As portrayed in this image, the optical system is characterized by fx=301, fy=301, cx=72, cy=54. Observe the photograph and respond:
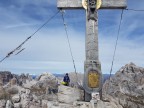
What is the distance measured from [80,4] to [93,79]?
4365 millimetres

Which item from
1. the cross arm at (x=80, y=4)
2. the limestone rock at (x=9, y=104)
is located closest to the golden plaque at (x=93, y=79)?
the cross arm at (x=80, y=4)

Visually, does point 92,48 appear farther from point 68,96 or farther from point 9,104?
point 9,104

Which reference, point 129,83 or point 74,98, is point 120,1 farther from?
point 129,83

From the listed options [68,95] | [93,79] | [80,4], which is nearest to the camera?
[68,95]

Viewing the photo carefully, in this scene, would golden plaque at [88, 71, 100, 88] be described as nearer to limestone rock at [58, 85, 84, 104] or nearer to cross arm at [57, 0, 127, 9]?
limestone rock at [58, 85, 84, 104]

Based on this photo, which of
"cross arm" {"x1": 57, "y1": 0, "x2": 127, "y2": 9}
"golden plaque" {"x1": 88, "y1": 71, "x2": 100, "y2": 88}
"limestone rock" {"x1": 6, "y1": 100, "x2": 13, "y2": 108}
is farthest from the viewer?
"limestone rock" {"x1": 6, "y1": 100, "x2": 13, "y2": 108}

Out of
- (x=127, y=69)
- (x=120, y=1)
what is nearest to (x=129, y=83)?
(x=127, y=69)

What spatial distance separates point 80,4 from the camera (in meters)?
17.0

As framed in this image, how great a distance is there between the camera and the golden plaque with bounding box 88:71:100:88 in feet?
51.8

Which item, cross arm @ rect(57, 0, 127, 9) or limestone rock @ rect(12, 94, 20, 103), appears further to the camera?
limestone rock @ rect(12, 94, 20, 103)

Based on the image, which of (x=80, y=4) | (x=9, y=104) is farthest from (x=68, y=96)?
(x=9, y=104)

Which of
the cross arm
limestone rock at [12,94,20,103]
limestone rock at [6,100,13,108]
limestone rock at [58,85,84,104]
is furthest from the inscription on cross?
limestone rock at [12,94,20,103]

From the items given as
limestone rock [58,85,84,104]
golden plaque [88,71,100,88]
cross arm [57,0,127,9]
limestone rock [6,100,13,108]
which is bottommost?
limestone rock [6,100,13,108]

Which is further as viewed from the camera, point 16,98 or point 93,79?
point 16,98
